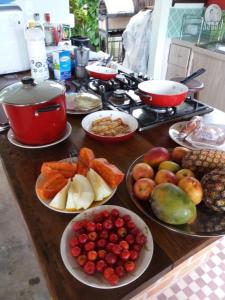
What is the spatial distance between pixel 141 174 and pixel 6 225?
1.14m

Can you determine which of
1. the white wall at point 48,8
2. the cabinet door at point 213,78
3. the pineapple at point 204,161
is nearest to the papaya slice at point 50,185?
the pineapple at point 204,161

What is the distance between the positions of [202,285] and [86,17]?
10.5ft

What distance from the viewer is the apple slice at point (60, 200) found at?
551mm

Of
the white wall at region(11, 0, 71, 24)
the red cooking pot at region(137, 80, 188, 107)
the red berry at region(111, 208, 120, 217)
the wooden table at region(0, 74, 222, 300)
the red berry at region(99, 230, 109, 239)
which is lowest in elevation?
the wooden table at region(0, 74, 222, 300)

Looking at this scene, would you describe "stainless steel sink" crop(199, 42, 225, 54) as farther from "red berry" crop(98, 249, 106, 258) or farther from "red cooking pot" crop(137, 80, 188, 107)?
"red berry" crop(98, 249, 106, 258)

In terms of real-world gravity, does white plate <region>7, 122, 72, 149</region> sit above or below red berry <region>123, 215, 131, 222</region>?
above

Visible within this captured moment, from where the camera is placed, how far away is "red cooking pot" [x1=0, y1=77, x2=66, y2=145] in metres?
0.67

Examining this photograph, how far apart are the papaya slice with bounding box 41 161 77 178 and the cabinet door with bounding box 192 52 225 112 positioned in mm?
1865

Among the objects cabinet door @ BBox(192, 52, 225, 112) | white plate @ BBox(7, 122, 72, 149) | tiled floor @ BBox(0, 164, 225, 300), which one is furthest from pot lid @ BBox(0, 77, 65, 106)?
cabinet door @ BBox(192, 52, 225, 112)

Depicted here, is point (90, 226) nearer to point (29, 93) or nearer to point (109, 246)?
point (109, 246)

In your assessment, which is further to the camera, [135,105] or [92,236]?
[135,105]

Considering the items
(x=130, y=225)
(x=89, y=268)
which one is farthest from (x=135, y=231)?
(x=89, y=268)

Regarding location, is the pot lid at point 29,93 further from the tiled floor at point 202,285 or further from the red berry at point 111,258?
the tiled floor at point 202,285

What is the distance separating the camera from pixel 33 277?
1180mm
